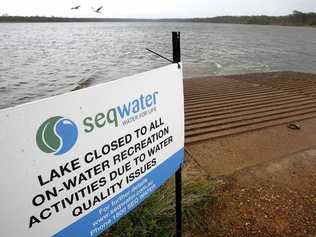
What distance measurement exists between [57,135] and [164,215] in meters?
1.59

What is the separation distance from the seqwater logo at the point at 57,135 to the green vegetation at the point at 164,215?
1300 millimetres

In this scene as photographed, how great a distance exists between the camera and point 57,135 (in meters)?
1.21

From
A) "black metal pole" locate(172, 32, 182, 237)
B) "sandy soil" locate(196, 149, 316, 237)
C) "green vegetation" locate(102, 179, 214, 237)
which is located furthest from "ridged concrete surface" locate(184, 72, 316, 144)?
"black metal pole" locate(172, 32, 182, 237)

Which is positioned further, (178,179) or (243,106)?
(243,106)

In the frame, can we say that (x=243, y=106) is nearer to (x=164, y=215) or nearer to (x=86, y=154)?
(x=164, y=215)

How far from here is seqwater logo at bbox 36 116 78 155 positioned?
1156mm

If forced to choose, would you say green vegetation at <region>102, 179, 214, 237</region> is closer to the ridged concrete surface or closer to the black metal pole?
the black metal pole

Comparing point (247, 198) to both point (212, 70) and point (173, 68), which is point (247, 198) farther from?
point (212, 70)

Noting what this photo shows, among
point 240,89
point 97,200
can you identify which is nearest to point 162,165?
point 97,200

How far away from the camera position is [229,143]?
13.7 ft

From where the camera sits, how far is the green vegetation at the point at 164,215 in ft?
7.72

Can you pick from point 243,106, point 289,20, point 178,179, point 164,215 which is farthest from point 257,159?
point 289,20

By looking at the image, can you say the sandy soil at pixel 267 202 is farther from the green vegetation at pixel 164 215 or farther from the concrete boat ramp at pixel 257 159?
the green vegetation at pixel 164 215

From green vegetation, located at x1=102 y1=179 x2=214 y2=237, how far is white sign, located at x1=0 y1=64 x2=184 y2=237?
2.47ft
